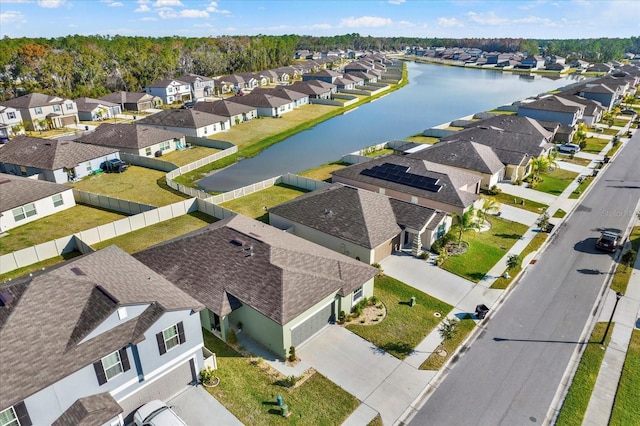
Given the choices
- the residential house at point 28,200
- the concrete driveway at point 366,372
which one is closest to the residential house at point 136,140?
the residential house at point 28,200

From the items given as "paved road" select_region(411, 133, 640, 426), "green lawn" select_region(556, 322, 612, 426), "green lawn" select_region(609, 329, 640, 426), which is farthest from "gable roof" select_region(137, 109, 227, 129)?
"green lawn" select_region(609, 329, 640, 426)

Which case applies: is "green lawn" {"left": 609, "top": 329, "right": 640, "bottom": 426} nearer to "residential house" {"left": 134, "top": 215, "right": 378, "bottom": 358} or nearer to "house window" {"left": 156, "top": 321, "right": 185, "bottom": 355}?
"residential house" {"left": 134, "top": 215, "right": 378, "bottom": 358}

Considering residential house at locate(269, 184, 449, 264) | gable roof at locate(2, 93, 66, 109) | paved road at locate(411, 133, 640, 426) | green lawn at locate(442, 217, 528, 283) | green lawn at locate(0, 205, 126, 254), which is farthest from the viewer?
gable roof at locate(2, 93, 66, 109)

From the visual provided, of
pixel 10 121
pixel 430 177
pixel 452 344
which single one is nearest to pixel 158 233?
pixel 430 177

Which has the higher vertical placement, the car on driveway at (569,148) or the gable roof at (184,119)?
the gable roof at (184,119)

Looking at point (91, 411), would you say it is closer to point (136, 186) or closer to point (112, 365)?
point (112, 365)

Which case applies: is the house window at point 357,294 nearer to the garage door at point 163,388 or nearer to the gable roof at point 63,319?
the gable roof at point 63,319
